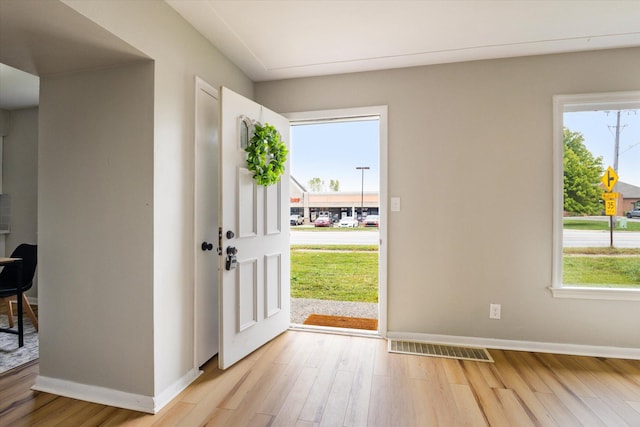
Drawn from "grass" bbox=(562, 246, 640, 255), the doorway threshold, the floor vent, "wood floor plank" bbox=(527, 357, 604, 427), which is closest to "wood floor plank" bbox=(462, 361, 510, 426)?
the floor vent

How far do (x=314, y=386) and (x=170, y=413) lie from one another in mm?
870

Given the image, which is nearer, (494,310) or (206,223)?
(206,223)

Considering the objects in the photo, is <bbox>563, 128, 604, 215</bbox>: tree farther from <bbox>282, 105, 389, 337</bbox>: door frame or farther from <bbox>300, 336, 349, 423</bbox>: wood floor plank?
<bbox>300, 336, 349, 423</bbox>: wood floor plank

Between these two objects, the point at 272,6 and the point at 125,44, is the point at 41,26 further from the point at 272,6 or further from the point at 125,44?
the point at 272,6

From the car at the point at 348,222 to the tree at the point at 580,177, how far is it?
11.9 ft

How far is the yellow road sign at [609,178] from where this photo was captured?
Answer: 8.04ft

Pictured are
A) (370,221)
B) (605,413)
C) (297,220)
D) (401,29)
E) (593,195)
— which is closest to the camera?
(605,413)

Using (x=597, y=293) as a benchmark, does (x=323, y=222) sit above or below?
above

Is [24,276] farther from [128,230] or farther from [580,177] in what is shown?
[580,177]

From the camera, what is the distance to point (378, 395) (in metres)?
1.88

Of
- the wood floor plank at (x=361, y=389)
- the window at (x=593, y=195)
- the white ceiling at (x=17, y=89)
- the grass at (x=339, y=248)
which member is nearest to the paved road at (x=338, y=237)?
the grass at (x=339, y=248)

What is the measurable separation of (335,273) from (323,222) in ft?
3.85

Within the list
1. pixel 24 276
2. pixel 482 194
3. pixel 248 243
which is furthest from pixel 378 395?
pixel 24 276

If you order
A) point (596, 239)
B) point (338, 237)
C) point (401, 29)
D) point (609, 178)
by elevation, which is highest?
point (401, 29)
